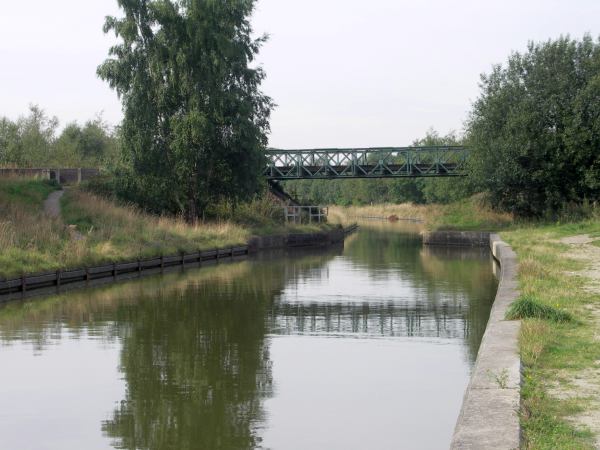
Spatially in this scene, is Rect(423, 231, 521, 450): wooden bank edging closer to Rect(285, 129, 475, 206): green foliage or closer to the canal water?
the canal water

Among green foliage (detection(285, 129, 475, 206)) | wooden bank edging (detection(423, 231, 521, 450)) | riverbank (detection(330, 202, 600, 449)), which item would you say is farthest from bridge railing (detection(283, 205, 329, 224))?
wooden bank edging (detection(423, 231, 521, 450))

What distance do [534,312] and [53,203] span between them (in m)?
32.0

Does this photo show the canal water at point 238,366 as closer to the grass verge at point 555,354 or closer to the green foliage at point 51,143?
the grass verge at point 555,354

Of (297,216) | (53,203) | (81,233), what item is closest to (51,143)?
(297,216)

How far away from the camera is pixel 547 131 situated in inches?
2088

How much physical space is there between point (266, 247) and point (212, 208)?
4.83m

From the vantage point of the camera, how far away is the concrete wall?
7.33 m

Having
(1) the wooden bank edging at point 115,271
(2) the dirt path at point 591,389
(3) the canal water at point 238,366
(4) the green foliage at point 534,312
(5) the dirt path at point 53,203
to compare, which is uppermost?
(5) the dirt path at point 53,203

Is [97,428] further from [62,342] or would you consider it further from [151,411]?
[62,342]

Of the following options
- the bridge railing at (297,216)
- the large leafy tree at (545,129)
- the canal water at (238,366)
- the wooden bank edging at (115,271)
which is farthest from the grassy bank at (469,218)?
the canal water at (238,366)

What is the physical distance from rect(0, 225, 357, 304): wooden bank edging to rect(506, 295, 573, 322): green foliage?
44.2 feet

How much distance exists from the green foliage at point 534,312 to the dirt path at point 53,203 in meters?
27.9

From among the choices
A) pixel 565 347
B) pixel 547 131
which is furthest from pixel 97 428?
pixel 547 131

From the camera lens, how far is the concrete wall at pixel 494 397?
7.33 meters
